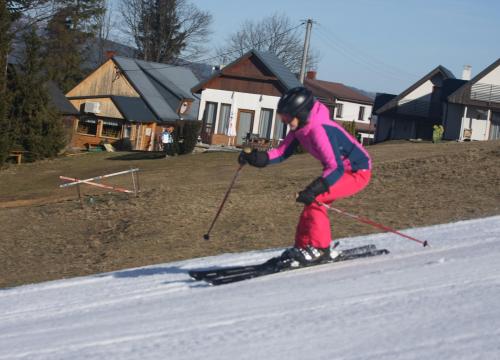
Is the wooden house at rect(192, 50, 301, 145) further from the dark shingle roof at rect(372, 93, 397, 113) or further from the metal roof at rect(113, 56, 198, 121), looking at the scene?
the dark shingle roof at rect(372, 93, 397, 113)

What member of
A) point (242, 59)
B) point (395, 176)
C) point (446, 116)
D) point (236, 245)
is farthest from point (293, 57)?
point (236, 245)

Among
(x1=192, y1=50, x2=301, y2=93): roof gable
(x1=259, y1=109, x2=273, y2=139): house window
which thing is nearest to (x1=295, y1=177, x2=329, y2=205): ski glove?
(x1=192, y1=50, x2=301, y2=93): roof gable

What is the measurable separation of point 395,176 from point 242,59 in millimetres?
30360

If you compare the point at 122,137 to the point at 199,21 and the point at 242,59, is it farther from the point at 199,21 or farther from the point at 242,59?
the point at 199,21

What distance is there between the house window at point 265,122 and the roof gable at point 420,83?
16.6 m

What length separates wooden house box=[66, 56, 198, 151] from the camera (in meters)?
51.0

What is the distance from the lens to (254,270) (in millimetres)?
7520

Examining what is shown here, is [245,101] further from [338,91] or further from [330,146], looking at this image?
[330,146]

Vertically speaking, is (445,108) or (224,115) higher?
(445,108)

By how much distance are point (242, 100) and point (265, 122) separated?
73.8 inches

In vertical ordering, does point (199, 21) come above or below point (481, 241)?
above

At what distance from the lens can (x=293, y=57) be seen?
292 feet

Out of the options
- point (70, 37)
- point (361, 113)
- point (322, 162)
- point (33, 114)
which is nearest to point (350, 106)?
point (361, 113)

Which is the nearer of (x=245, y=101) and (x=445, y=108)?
(x=245, y=101)
